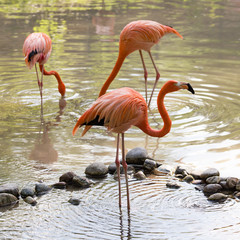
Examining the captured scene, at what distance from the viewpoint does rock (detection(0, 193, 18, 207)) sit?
4.18 metres

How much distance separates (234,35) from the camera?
12625 millimetres

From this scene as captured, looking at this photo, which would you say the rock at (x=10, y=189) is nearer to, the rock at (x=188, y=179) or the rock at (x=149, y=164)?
the rock at (x=149, y=164)

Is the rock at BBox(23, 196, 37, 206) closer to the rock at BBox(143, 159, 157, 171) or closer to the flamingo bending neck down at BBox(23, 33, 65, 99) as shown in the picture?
the rock at BBox(143, 159, 157, 171)

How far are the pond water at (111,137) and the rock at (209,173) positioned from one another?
177mm

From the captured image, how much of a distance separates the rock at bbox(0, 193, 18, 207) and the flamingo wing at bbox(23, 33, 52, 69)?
3.08m

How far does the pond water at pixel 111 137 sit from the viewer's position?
3875 millimetres

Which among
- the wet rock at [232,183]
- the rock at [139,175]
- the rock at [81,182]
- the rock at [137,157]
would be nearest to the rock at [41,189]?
the rock at [81,182]

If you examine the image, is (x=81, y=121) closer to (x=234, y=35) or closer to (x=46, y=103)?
(x=46, y=103)

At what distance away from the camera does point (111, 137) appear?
6.02 meters

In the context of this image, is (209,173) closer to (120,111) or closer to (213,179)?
(213,179)

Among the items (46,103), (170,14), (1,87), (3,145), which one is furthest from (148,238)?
(170,14)

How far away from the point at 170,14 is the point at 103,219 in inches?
522

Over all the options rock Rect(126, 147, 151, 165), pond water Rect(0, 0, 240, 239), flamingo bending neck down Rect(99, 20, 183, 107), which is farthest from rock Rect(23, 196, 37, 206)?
flamingo bending neck down Rect(99, 20, 183, 107)

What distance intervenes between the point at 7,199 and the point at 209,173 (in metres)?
1.86
